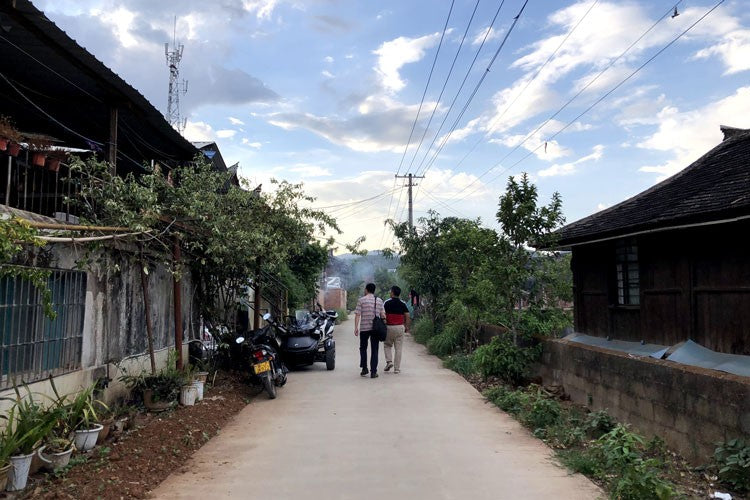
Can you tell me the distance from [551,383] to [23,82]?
9527 mm

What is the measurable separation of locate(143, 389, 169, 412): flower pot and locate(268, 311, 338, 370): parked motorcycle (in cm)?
415

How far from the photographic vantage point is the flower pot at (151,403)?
7.20 meters

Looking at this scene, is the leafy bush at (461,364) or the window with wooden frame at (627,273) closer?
the window with wooden frame at (627,273)

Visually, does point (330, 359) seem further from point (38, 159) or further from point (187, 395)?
point (38, 159)

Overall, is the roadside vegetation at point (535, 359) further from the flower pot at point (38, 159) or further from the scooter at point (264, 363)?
the flower pot at point (38, 159)

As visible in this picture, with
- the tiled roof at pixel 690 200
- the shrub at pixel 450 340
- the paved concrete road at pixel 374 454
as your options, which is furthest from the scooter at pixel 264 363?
the shrub at pixel 450 340

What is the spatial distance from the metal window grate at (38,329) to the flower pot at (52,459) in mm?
790

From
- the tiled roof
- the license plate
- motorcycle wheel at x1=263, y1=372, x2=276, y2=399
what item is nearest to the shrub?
the tiled roof

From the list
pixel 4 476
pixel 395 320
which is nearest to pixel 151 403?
pixel 4 476

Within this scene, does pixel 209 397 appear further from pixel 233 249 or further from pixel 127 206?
pixel 127 206

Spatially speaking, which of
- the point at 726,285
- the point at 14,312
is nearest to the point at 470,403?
the point at 726,285

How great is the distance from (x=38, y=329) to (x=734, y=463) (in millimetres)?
6516

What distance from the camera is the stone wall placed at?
5.15 meters

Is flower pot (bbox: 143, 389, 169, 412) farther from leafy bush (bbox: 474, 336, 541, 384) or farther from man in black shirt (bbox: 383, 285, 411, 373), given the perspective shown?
leafy bush (bbox: 474, 336, 541, 384)
